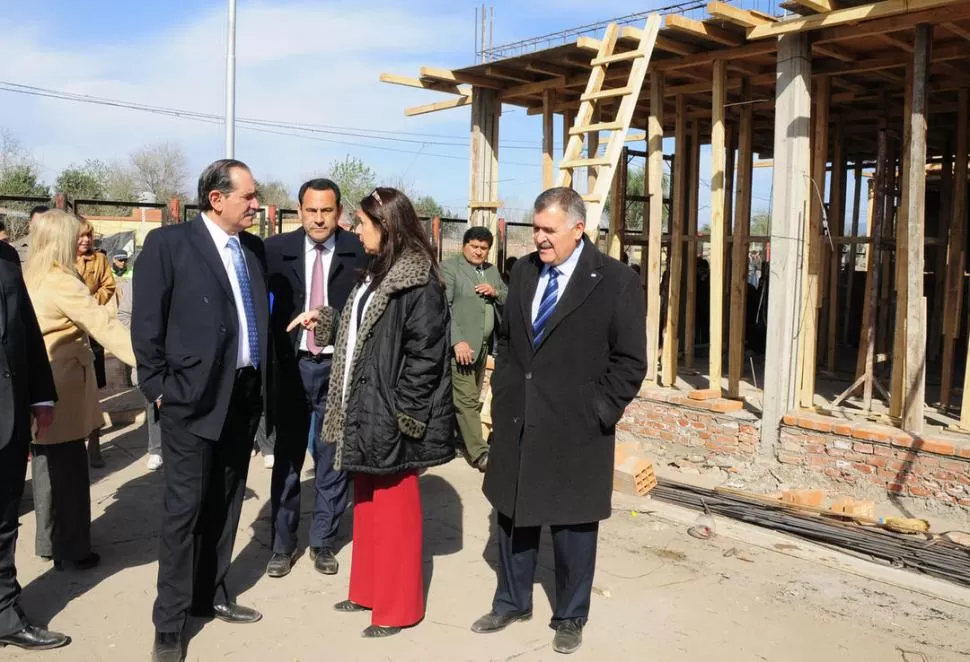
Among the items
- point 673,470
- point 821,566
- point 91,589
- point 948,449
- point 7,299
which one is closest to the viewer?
point 7,299

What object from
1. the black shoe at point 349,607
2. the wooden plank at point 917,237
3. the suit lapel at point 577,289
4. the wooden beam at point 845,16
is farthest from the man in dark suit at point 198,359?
the wooden plank at point 917,237

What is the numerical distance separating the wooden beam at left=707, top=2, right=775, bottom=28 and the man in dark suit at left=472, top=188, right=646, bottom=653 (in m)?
3.76

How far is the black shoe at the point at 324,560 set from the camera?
476cm

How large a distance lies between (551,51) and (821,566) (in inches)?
216

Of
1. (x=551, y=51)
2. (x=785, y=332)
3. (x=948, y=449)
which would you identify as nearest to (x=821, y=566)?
(x=948, y=449)

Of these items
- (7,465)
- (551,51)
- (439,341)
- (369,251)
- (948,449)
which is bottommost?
(948,449)

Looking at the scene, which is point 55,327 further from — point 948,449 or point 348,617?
point 948,449

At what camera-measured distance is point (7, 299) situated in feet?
12.5

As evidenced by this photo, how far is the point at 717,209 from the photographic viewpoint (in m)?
8.21

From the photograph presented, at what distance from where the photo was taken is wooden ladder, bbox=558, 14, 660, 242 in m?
7.38

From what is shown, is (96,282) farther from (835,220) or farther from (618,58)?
(835,220)

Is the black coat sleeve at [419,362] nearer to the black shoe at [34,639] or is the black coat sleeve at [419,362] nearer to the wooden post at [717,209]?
the black shoe at [34,639]

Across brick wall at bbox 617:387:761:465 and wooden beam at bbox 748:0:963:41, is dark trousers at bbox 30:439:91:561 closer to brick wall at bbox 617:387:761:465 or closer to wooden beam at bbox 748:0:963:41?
brick wall at bbox 617:387:761:465

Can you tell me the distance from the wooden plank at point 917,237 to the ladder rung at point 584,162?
2429 millimetres
